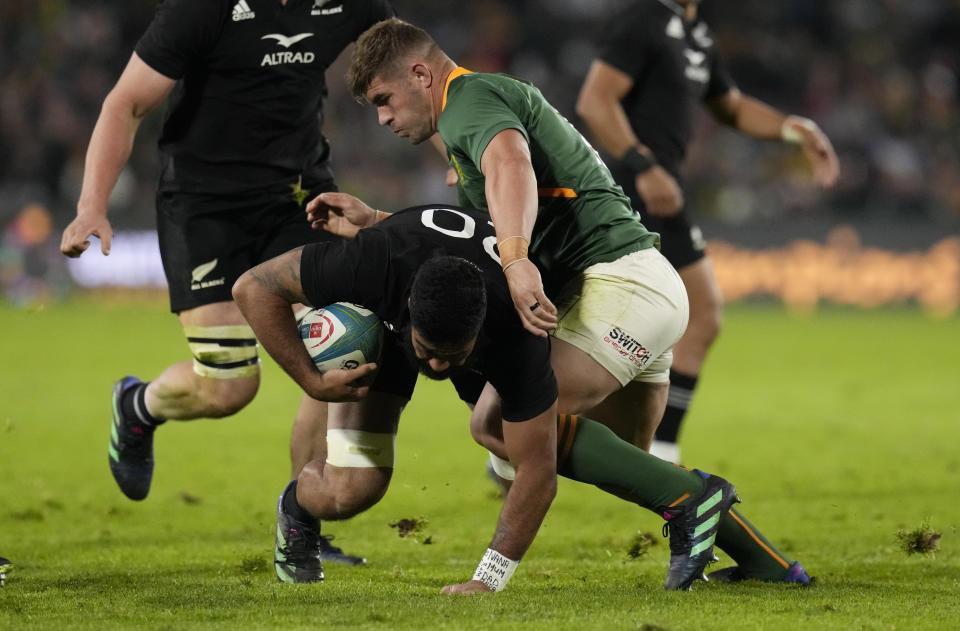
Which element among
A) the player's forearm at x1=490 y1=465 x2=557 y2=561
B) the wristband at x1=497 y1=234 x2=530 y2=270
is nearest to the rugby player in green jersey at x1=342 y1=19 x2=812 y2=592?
the wristband at x1=497 y1=234 x2=530 y2=270

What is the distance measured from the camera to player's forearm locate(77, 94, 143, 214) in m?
5.10

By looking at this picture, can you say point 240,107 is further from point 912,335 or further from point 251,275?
point 912,335

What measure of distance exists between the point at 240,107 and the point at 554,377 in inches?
85.7

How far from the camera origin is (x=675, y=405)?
22.4 feet

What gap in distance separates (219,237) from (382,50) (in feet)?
5.08

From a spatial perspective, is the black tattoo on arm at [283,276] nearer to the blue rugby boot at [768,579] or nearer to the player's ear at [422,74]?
the player's ear at [422,74]

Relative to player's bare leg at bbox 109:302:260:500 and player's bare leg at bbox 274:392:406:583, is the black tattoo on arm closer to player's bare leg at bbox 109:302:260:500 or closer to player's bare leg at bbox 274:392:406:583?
player's bare leg at bbox 274:392:406:583

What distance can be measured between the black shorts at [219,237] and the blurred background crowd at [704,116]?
1233cm

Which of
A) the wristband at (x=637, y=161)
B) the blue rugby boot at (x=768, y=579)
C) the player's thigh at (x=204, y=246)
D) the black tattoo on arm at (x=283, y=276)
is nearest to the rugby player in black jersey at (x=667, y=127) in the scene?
the wristband at (x=637, y=161)

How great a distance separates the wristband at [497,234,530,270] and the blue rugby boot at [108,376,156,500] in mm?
2578

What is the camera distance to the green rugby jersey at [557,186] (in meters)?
4.45

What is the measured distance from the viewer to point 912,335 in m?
15.9

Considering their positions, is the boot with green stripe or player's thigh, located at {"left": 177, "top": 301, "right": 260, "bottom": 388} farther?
player's thigh, located at {"left": 177, "top": 301, "right": 260, "bottom": 388}

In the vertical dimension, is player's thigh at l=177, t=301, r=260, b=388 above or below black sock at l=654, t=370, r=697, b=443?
above
